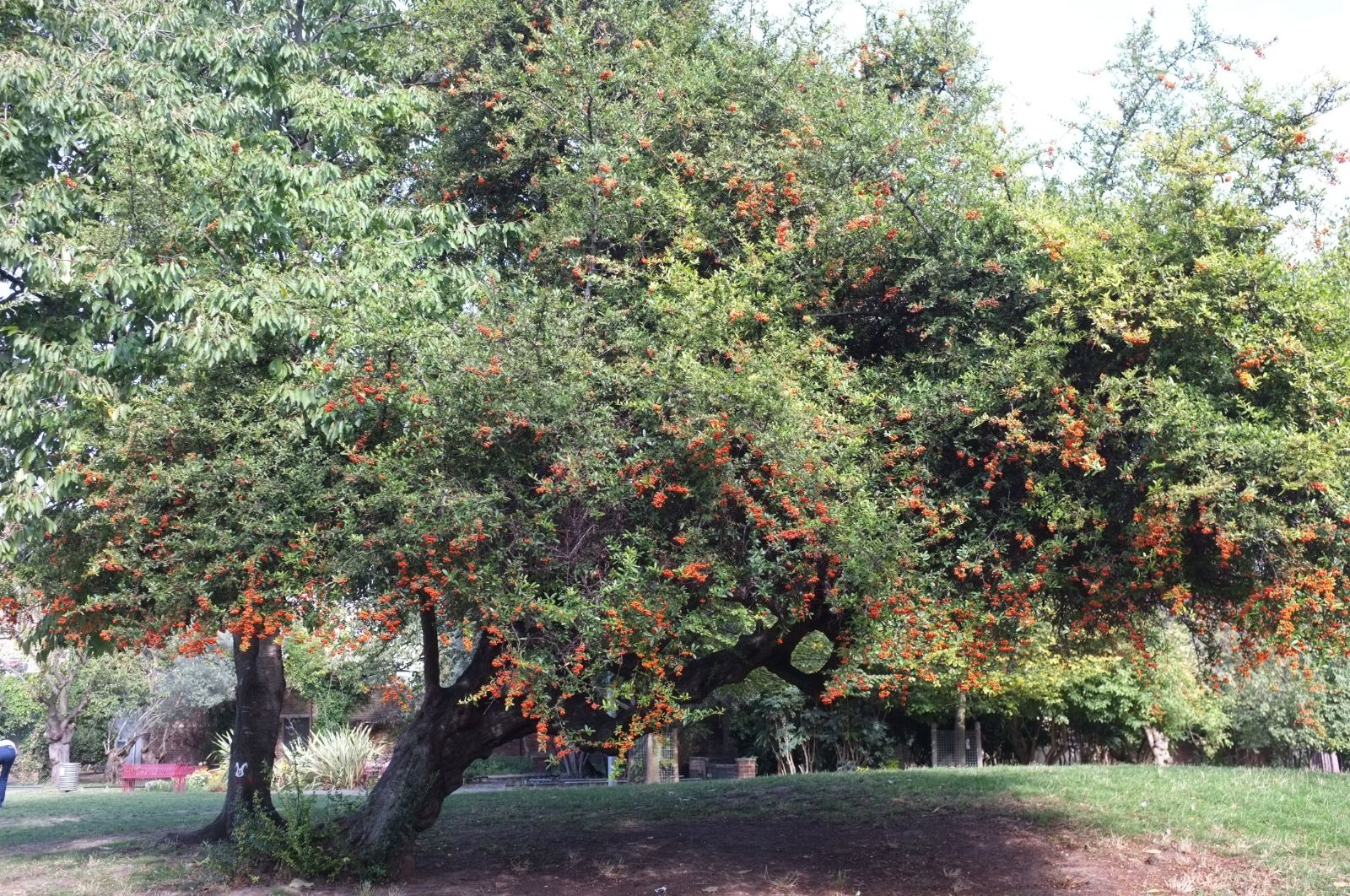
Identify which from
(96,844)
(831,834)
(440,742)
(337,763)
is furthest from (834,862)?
(337,763)

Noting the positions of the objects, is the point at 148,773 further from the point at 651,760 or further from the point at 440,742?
the point at 440,742

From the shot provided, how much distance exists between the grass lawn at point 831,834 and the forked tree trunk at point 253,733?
60 cm

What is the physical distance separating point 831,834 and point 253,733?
5976 millimetres

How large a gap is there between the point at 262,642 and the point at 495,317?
4.86 metres

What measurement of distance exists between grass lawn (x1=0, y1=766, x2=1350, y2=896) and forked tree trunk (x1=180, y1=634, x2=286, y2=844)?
60cm

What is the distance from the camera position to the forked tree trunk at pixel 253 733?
11.0m

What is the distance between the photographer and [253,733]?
11133 mm

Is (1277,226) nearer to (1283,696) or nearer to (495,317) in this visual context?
(495,317)

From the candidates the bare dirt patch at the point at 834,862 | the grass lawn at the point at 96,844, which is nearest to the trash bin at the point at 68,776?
the grass lawn at the point at 96,844

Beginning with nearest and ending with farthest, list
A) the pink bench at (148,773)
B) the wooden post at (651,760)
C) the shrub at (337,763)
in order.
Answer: the shrub at (337,763) < the wooden post at (651,760) < the pink bench at (148,773)

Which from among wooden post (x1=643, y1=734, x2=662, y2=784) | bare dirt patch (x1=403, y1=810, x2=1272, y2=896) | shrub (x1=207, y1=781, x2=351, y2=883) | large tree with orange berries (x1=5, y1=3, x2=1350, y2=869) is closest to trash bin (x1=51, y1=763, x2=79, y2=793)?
wooden post (x1=643, y1=734, x2=662, y2=784)

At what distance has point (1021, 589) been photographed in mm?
7762

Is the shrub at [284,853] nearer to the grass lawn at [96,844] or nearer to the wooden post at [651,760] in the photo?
the grass lawn at [96,844]

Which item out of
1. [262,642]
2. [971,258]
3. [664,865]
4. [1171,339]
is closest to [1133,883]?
[664,865]
